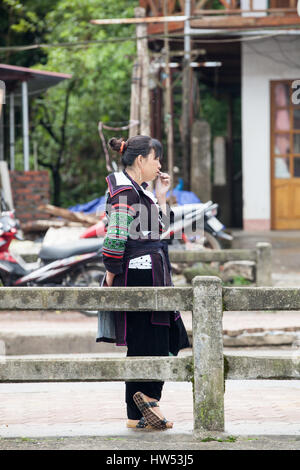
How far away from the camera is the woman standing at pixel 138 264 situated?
5.15m

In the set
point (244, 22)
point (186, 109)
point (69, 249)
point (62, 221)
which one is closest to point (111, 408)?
point (69, 249)

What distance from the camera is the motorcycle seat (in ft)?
34.7

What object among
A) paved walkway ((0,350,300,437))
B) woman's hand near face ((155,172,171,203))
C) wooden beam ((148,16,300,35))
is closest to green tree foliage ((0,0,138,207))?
wooden beam ((148,16,300,35))

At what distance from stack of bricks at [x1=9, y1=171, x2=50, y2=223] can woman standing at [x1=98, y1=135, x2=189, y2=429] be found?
452 inches

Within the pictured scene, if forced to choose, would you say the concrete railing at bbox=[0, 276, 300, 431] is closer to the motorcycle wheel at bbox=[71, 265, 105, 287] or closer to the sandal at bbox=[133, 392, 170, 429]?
the sandal at bbox=[133, 392, 170, 429]

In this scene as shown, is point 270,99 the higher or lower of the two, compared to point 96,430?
higher

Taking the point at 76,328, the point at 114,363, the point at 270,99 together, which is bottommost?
the point at 76,328

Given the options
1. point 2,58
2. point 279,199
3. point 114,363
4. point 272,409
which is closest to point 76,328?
point 272,409

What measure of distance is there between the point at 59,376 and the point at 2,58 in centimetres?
2153

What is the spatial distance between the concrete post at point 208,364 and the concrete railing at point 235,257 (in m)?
5.55

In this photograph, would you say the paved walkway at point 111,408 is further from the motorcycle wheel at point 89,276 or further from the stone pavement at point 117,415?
the motorcycle wheel at point 89,276

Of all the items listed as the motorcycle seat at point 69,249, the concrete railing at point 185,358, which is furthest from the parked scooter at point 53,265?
the concrete railing at point 185,358
